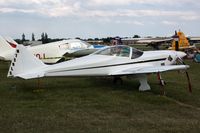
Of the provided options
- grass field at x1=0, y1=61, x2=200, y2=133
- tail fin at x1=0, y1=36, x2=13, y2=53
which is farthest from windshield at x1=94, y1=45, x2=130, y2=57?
tail fin at x1=0, y1=36, x2=13, y2=53

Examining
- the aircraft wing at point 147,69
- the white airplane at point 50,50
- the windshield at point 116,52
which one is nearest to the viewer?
the aircraft wing at point 147,69

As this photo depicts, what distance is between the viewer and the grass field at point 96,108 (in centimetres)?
654

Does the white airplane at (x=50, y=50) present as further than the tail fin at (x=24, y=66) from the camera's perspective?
Yes

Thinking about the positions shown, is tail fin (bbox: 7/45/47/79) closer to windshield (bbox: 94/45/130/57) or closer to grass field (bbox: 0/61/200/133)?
grass field (bbox: 0/61/200/133)

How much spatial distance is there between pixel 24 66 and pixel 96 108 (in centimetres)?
321

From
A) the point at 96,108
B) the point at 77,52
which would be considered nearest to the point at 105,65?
the point at 96,108

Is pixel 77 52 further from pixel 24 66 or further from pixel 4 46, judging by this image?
pixel 24 66

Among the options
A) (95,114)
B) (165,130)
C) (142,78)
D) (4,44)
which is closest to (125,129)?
(165,130)

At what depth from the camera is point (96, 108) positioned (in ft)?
27.6

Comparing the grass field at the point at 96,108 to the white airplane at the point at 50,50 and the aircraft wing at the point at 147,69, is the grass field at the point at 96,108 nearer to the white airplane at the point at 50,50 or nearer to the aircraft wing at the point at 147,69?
the aircraft wing at the point at 147,69

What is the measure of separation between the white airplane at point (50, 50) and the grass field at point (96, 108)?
18.2 feet

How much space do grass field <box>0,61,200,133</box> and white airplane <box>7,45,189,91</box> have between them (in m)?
0.55

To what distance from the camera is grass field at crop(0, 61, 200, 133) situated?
6.54 meters

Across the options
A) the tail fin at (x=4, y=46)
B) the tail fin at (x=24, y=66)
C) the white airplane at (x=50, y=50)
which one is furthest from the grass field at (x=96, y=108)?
the tail fin at (x=4, y=46)
